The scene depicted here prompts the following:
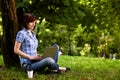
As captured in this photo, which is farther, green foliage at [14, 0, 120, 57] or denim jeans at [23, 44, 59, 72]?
green foliage at [14, 0, 120, 57]

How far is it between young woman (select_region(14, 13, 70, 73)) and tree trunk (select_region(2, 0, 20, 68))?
2.84ft

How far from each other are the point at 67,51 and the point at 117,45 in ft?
22.3

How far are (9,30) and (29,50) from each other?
3.53ft

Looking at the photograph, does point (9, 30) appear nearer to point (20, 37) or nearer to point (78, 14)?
point (20, 37)

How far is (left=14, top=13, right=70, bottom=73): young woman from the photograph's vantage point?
7.11m

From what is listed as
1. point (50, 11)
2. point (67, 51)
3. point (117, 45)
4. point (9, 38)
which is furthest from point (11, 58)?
point (117, 45)

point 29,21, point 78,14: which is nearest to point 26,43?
point 29,21

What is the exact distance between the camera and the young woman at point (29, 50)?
7113mm

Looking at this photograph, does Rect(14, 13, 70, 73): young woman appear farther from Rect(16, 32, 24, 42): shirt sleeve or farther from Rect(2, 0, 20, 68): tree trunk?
Rect(2, 0, 20, 68): tree trunk

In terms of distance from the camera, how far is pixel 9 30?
26.8 feet

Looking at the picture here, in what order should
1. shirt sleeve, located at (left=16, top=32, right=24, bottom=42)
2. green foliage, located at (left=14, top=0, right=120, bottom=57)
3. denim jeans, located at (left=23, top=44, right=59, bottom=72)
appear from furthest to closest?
green foliage, located at (left=14, top=0, right=120, bottom=57) → shirt sleeve, located at (left=16, top=32, right=24, bottom=42) → denim jeans, located at (left=23, top=44, right=59, bottom=72)

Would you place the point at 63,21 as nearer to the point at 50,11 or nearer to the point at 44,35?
the point at 50,11

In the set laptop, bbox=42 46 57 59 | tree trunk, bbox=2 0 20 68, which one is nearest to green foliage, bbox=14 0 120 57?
tree trunk, bbox=2 0 20 68

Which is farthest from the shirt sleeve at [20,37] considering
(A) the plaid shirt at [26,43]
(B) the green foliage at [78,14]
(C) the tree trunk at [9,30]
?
(B) the green foliage at [78,14]
